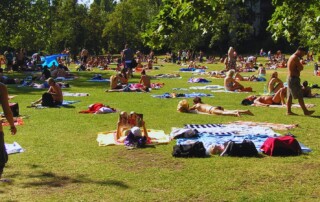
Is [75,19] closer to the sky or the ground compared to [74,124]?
closer to the sky

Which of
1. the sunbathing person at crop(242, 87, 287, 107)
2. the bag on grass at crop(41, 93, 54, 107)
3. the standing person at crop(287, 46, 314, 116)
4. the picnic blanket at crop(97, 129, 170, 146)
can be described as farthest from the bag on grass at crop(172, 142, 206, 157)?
the bag on grass at crop(41, 93, 54, 107)

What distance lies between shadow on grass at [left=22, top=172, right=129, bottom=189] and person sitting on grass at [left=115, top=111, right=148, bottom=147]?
2.29 m

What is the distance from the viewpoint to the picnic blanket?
9.79 m

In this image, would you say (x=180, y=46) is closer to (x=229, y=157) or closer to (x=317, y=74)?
(x=317, y=74)

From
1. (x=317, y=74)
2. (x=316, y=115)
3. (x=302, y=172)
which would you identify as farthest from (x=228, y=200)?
(x=317, y=74)

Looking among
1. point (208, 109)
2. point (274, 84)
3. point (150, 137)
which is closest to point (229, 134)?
point (150, 137)

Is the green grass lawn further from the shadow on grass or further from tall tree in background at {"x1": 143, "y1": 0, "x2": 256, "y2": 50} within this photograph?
tall tree in background at {"x1": 143, "y1": 0, "x2": 256, "y2": 50}

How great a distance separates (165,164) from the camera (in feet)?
26.5

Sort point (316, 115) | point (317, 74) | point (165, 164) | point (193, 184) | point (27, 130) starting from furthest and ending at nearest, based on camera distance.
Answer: point (317, 74) < point (316, 115) < point (27, 130) < point (165, 164) < point (193, 184)

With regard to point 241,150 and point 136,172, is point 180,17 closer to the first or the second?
point 136,172

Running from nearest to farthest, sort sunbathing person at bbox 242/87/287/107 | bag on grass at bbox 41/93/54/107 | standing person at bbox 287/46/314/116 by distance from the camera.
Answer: standing person at bbox 287/46/314/116 → sunbathing person at bbox 242/87/287/107 → bag on grass at bbox 41/93/54/107

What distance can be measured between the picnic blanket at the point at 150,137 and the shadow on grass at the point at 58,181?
2.35 m

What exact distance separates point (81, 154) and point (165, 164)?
1.76 metres

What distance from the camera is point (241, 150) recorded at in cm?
859
